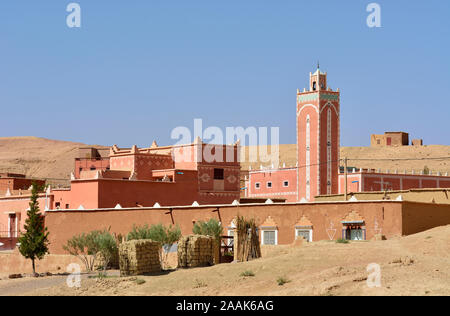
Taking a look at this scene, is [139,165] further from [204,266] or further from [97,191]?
[204,266]

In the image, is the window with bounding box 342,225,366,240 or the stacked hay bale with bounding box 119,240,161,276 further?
the window with bounding box 342,225,366,240

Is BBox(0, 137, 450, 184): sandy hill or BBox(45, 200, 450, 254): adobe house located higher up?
BBox(0, 137, 450, 184): sandy hill

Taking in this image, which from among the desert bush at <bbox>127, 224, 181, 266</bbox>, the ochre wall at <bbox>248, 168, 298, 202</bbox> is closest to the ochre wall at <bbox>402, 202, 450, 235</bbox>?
the desert bush at <bbox>127, 224, 181, 266</bbox>

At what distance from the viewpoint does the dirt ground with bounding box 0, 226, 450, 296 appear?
75.0 ft

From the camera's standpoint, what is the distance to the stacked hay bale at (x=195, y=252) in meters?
31.6

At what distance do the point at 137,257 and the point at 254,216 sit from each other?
11.2m

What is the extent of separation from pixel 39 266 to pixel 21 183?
23.2 meters

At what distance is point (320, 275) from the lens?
24.9m

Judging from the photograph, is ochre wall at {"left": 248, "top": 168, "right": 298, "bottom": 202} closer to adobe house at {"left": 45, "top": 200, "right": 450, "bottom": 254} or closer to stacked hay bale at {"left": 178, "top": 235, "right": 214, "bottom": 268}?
adobe house at {"left": 45, "top": 200, "right": 450, "bottom": 254}

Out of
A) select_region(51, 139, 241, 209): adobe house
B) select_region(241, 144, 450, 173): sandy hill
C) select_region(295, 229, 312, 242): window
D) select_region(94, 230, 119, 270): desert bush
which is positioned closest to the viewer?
select_region(94, 230, 119, 270): desert bush

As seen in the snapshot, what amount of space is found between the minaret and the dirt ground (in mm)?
34821

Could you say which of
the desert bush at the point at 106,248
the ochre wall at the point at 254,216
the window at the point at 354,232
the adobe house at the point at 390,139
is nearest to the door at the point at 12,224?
the ochre wall at the point at 254,216

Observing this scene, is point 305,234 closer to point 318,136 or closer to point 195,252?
point 195,252
